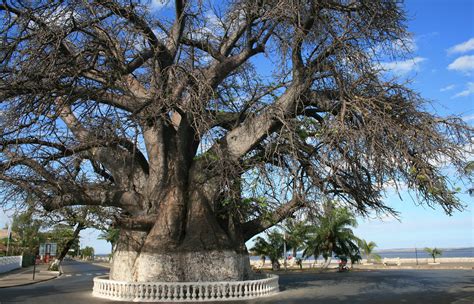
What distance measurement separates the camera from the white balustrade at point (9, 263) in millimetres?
38478

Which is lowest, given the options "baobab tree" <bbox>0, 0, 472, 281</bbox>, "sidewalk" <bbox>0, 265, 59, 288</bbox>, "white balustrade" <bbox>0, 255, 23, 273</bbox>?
"sidewalk" <bbox>0, 265, 59, 288</bbox>

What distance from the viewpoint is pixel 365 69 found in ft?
41.0

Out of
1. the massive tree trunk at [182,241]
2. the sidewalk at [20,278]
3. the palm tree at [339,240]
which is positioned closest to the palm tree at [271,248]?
the palm tree at [339,240]

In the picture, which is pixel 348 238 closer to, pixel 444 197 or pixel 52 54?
pixel 444 197

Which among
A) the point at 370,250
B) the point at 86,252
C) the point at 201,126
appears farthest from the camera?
the point at 86,252

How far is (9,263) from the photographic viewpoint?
4178cm

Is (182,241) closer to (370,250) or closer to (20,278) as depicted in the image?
(20,278)

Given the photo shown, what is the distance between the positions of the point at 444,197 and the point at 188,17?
896 cm

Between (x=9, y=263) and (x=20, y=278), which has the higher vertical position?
(x=9, y=263)

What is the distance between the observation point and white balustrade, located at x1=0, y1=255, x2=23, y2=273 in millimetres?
38478

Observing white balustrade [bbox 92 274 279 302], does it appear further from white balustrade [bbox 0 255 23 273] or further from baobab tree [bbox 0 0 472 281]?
white balustrade [bbox 0 255 23 273]

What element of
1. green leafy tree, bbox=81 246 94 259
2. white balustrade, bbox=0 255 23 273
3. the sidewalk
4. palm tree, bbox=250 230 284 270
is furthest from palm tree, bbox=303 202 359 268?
green leafy tree, bbox=81 246 94 259

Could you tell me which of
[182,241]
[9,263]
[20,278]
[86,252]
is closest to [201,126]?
[182,241]

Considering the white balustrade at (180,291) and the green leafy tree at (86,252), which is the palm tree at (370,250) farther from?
the green leafy tree at (86,252)
